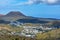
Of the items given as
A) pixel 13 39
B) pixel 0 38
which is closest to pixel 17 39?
pixel 13 39

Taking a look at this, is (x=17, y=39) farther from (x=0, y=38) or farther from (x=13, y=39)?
(x=0, y=38)
